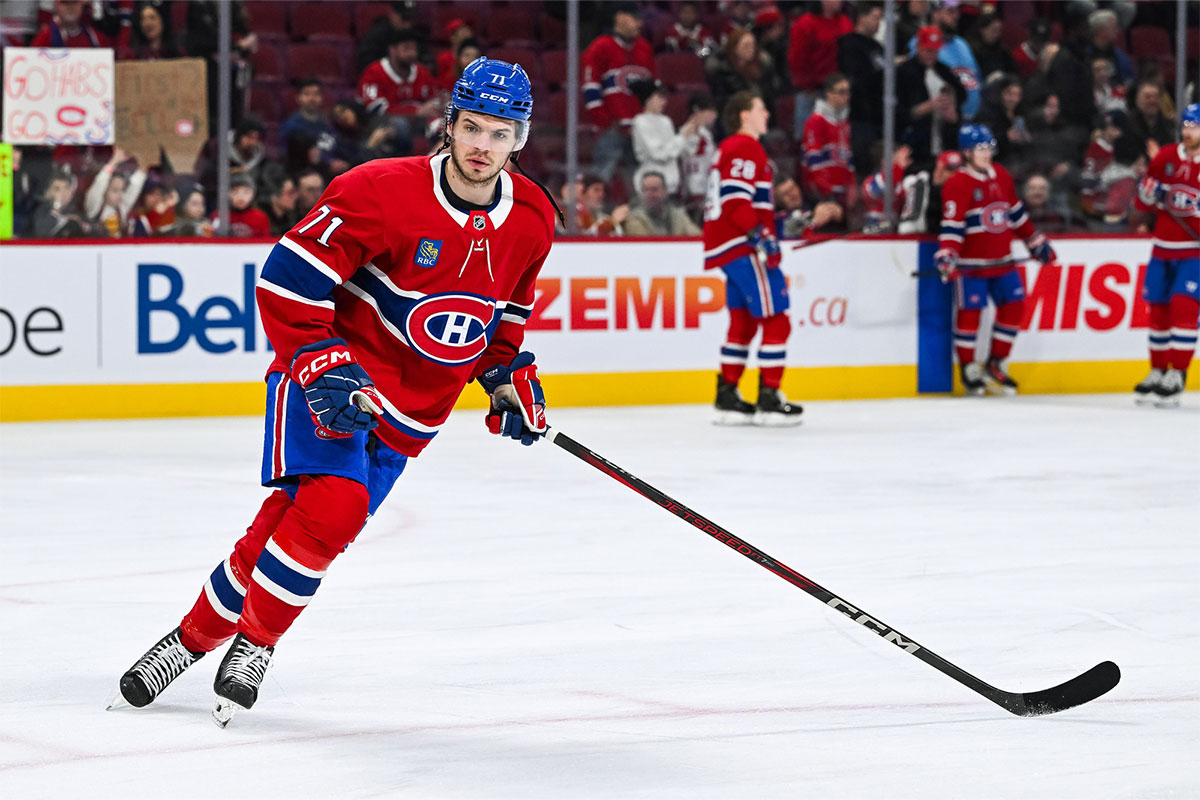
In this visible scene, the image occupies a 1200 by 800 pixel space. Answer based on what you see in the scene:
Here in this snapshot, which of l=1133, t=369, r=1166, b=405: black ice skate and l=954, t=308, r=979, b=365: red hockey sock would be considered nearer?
l=1133, t=369, r=1166, b=405: black ice skate

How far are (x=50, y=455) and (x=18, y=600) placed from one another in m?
2.77

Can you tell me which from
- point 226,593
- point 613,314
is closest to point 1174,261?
point 613,314

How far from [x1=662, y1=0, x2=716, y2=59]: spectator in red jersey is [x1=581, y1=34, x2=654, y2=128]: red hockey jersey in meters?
0.21

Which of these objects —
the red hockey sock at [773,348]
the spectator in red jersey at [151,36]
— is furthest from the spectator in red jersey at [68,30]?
the red hockey sock at [773,348]

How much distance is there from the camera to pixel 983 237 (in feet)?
30.6

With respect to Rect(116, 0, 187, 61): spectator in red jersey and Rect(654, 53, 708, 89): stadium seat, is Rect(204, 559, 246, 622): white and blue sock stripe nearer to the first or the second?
Rect(116, 0, 187, 61): spectator in red jersey

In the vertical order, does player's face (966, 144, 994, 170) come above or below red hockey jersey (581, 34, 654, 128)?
below

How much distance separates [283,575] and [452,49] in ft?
20.2

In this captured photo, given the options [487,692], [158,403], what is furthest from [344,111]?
[487,692]

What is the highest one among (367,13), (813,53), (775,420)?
(367,13)

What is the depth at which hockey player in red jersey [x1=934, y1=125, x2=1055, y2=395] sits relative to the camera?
9.29 meters

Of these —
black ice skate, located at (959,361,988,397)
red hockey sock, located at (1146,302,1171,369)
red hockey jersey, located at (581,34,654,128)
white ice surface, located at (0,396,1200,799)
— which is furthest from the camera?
black ice skate, located at (959,361,988,397)

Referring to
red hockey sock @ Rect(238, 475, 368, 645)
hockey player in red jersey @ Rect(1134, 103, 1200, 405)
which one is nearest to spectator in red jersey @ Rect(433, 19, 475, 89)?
hockey player in red jersey @ Rect(1134, 103, 1200, 405)

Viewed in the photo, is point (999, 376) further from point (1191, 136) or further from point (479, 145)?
point (479, 145)
